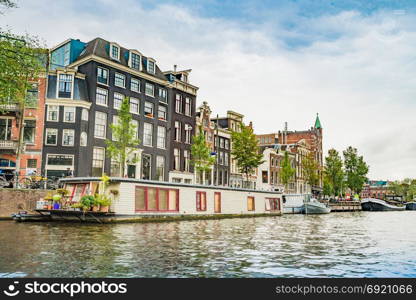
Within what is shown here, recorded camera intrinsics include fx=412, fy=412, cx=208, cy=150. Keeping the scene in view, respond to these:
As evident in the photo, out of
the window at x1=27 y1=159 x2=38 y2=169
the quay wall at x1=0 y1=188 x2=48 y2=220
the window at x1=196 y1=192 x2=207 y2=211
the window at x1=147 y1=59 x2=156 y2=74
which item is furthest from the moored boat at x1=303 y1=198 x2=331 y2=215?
the quay wall at x1=0 y1=188 x2=48 y2=220

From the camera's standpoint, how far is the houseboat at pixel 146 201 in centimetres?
2667

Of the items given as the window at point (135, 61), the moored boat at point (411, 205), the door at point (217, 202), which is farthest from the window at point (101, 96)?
the moored boat at point (411, 205)

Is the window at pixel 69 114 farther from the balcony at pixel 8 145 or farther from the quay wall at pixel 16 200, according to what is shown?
the quay wall at pixel 16 200

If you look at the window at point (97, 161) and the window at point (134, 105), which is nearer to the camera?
the window at point (97, 161)

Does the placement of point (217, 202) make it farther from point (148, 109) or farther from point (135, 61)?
point (135, 61)

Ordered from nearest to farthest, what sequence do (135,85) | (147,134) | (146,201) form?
(146,201), (135,85), (147,134)

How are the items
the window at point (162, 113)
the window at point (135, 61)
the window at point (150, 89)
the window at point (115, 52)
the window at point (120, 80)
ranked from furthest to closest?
1. the window at point (162, 113)
2. the window at point (150, 89)
3. the window at point (135, 61)
4. the window at point (120, 80)
5. the window at point (115, 52)

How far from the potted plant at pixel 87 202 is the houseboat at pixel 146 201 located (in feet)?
0.83

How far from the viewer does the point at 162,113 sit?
1940 inches

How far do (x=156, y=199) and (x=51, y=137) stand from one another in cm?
1421

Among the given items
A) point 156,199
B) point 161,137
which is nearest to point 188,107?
point 161,137

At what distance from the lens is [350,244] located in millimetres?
16547

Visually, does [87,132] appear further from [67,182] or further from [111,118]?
[67,182]

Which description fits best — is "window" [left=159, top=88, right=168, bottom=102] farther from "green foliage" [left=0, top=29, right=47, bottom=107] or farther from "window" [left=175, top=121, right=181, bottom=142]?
"green foliage" [left=0, top=29, right=47, bottom=107]
